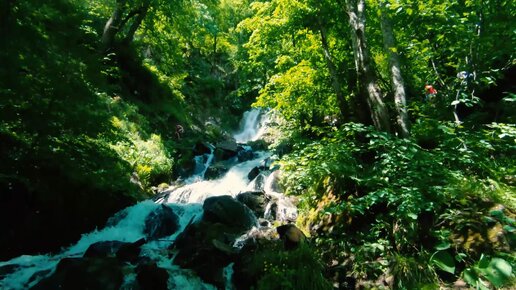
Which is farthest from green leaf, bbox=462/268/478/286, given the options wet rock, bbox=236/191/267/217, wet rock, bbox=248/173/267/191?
wet rock, bbox=248/173/267/191

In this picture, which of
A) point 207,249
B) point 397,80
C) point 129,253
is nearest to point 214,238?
point 207,249

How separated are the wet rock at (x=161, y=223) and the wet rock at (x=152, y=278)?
3.33 meters

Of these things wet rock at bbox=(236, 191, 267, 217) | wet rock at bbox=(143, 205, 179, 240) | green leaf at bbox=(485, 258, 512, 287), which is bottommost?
wet rock at bbox=(236, 191, 267, 217)

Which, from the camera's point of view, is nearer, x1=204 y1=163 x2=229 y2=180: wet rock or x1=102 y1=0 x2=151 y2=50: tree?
x1=102 y1=0 x2=151 y2=50: tree

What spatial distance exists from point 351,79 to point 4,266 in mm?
8767

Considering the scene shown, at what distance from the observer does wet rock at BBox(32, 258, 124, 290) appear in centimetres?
557

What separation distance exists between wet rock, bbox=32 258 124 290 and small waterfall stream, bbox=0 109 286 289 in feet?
0.83

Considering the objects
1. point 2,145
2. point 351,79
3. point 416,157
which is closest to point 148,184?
point 2,145

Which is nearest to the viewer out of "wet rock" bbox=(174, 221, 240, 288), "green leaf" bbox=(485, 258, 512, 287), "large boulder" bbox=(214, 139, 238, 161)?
"green leaf" bbox=(485, 258, 512, 287)

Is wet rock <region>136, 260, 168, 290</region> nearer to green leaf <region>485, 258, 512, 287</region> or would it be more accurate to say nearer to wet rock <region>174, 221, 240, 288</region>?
wet rock <region>174, 221, 240, 288</region>

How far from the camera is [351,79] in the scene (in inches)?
319

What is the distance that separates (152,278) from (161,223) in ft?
12.7

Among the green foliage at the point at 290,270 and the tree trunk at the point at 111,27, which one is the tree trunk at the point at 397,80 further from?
the tree trunk at the point at 111,27

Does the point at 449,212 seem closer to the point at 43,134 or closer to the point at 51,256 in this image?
the point at 43,134
